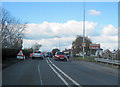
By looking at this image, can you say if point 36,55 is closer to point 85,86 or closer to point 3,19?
point 3,19

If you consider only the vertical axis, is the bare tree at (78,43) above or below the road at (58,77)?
above

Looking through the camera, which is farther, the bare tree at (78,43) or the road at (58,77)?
the bare tree at (78,43)

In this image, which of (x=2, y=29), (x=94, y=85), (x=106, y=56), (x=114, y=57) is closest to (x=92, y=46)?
(x=106, y=56)

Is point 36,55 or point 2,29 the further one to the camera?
point 36,55

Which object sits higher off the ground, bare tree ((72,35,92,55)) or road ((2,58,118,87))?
bare tree ((72,35,92,55))

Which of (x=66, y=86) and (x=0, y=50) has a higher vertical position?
(x=0, y=50)

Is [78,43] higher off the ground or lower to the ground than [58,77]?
higher

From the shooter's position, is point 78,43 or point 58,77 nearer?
point 58,77

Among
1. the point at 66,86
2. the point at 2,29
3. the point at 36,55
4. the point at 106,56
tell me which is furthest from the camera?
the point at 36,55

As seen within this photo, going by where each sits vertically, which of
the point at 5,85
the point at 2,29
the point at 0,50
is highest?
the point at 2,29

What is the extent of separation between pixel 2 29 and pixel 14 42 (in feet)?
30.2

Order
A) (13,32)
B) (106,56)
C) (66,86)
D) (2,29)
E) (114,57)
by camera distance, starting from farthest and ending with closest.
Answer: (13,32) < (2,29) < (106,56) < (114,57) < (66,86)

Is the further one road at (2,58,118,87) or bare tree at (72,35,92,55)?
bare tree at (72,35,92,55)

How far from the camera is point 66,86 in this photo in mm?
9430
